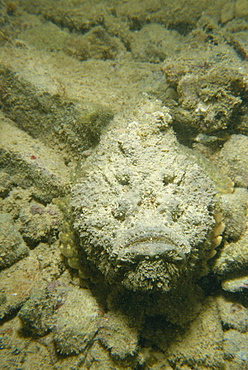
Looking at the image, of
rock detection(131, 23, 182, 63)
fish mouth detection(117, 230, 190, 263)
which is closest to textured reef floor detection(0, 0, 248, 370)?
fish mouth detection(117, 230, 190, 263)

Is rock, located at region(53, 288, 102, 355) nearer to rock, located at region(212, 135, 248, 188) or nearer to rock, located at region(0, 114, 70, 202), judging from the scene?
rock, located at region(0, 114, 70, 202)

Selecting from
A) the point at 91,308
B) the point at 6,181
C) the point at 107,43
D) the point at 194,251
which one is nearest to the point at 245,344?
the point at 194,251

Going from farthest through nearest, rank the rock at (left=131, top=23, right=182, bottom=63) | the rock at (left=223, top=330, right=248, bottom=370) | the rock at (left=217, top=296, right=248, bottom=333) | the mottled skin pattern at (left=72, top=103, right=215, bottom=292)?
1. the rock at (left=131, top=23, right=182, bottom=63)
2. the rock at (left=217, top=296, right=248, bottom=333)
3. the rock at (left=223, top=330, right=248, bottom=370)
4. the mottled skin pattern at (left=72, top=103, right=215, bottom=292)

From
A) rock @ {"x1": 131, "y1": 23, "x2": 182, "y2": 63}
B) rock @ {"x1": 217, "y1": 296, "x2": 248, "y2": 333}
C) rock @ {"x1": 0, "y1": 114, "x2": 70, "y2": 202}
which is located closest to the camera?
rock @ {"x1": 217, "y1": 296, "x2": 248, "y2": 333}

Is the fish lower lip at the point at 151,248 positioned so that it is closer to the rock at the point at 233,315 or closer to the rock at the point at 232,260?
the rock at the point at 232,260

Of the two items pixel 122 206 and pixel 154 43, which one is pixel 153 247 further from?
pixel 154 43

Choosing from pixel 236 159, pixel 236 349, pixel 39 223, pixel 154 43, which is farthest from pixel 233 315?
pixel 154 43

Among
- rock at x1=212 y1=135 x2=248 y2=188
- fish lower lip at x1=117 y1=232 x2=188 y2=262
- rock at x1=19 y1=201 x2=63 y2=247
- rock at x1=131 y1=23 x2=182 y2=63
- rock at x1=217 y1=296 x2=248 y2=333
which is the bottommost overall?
rock at x1=217 y1=296 x2=248 y2=333
